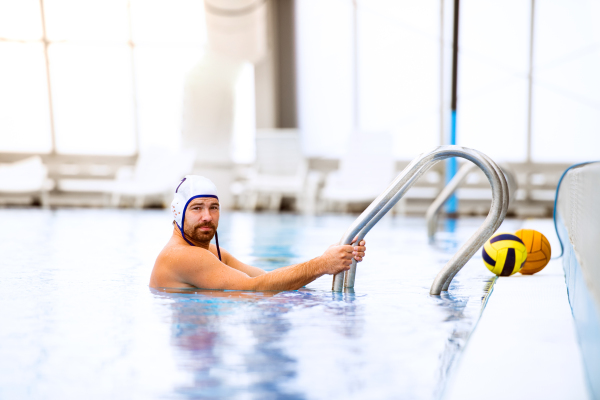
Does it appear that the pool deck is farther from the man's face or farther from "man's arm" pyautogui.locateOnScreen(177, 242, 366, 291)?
the man's face

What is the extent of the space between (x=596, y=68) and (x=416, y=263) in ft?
17.0

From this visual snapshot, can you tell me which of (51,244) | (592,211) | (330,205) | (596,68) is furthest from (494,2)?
(592,211)

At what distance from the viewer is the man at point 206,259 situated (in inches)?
107

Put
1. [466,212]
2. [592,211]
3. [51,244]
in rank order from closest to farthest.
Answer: [592,211] < [51,244] < [466,212]

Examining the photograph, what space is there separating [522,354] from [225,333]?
970 mm

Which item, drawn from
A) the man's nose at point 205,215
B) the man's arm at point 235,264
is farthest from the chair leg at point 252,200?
the man's nose at point 205,215

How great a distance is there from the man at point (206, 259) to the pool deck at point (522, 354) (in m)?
0.67

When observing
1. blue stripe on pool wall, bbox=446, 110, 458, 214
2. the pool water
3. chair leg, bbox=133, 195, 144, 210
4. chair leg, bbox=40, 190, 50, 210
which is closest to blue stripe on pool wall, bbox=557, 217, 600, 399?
the pool water

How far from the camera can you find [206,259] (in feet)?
8.91

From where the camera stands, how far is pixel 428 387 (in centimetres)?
163

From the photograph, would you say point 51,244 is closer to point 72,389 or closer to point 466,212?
point 72,389

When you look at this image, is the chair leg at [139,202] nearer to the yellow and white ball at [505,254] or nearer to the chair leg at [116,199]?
the chair leg at [116,199]

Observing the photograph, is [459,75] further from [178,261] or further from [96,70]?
[178,261]

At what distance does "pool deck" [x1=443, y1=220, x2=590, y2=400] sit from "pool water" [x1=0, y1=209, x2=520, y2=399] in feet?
0.29
